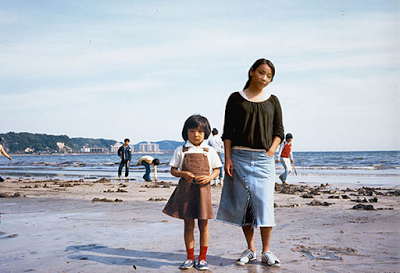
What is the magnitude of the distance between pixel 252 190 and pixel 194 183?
23.9 inches

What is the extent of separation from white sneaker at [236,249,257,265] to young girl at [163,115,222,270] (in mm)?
360

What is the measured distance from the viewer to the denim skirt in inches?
169

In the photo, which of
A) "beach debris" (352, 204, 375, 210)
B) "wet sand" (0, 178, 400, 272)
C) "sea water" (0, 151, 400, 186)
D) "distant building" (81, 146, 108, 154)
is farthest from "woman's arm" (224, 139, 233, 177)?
"distant building" (81, 146, 108, 154)

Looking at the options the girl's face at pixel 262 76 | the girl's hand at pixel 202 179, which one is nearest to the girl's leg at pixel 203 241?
the girl's hand at pixel 202 179

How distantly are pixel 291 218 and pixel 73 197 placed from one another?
6.04 metres

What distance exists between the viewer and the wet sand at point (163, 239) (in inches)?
166

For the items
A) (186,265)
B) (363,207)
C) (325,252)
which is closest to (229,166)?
(186,265)

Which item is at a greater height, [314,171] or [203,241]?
[203,241]

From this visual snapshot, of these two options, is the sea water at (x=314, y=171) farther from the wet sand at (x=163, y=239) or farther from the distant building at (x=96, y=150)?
the distant building at (x=96, y=150)

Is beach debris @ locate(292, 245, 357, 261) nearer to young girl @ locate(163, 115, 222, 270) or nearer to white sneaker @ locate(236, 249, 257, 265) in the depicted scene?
white sneaker @ locate(236, 249, 257, 265)

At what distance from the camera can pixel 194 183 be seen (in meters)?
4.22

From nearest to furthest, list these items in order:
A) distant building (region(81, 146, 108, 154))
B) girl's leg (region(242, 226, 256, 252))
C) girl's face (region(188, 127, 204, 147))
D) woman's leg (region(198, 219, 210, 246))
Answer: woman's leg (region(198, 219, 210, 246)), girl's face (region(188, 127, 204, 147)), girl's leg (region(242, 226, 256, 252)), distant building (region(81, 146, 108, 154))

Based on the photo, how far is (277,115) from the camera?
4520 millimetres

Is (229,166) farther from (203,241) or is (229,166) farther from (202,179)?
(203,241)
